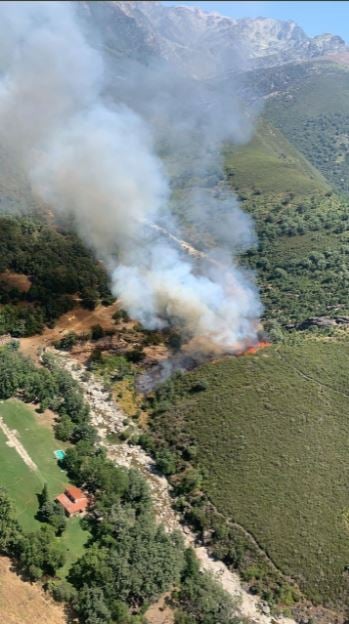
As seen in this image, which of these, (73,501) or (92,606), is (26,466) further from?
(92,606)

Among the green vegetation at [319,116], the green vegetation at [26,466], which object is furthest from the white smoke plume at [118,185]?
the green vegetation at [319,116]

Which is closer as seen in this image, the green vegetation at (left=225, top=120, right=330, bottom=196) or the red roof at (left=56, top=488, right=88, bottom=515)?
the red roof at (left=56, top=488, right=88, bottom=515)

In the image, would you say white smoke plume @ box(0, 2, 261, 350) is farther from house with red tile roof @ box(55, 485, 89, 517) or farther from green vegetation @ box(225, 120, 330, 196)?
house with red tile roof @ box(55, 485, 89, 517)

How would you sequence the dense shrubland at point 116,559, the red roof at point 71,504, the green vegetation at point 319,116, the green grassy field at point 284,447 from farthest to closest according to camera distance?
the green vegetation at point 319,116 → the red roof at point 71,504 → the green grassy field at point 284,447 → the dense shrubland at point 116,559

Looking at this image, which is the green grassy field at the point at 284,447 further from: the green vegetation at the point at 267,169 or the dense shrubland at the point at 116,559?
the green vegetation at the point at 267,169

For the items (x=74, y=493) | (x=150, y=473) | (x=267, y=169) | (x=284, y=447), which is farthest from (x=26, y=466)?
(x=267, y=169)

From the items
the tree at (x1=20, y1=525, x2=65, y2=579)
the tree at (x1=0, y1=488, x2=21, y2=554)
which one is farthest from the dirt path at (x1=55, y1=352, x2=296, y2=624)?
the tree at (x1=0, y1=488, x2=21, y2=554)

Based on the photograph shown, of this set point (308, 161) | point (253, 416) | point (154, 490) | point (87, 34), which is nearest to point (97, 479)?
point (154, 490)
